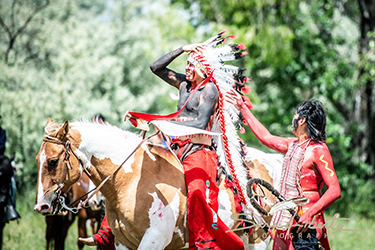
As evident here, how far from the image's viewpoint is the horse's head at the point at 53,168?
3338 millimetres

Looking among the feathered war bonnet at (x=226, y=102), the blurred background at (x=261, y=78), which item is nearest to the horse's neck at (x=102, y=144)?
the feathered war bonnet at (x=226, y=102)

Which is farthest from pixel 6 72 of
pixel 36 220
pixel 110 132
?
pixel 110 132

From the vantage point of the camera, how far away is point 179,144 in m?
3.97

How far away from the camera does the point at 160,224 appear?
11.5 feet

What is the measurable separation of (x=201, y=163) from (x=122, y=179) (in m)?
0.76

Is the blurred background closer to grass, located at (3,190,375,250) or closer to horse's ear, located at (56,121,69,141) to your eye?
grass, located at (3,190,375,250)

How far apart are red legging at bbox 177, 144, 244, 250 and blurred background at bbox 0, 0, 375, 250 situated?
7.00m

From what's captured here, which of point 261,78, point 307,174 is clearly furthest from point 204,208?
point 261,78

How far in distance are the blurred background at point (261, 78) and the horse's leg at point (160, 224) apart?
6894 mm

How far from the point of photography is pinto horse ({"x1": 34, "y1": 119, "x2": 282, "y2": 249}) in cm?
337

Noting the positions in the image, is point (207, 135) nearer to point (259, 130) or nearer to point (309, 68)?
point (259, 130)

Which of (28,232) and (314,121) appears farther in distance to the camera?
(28,232)

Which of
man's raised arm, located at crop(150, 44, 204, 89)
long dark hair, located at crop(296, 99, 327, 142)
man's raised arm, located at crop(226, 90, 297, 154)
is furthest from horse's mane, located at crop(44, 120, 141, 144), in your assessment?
long dark hair, located at crop(296, 99, 327, 142)

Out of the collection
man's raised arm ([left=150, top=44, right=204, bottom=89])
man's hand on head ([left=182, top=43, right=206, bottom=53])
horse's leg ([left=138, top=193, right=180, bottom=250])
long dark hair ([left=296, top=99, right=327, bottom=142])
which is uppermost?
man's hand on head ([left=182, top=43, right=206, bottom=53])
